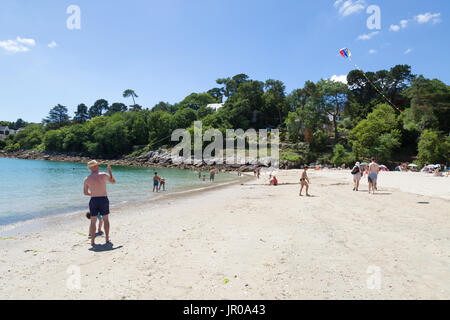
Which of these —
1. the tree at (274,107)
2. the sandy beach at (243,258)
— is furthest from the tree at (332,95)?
the sandy beach at (243,258)

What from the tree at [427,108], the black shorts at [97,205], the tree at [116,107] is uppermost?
the tree at [116,107]

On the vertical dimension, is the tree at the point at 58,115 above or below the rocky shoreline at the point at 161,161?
above

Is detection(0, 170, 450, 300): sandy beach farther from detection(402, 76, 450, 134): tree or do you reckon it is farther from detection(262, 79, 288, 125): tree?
detection(262, 79, 288, 125): tree

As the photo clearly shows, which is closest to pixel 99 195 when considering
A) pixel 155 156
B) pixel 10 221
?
pixel 10 221

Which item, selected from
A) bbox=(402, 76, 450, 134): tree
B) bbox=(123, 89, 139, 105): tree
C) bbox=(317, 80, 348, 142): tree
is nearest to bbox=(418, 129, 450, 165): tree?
bbox=(402, 76, 450, 134): tree

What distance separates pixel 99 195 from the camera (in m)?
A: 6.31

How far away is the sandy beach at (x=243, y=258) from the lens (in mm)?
3930

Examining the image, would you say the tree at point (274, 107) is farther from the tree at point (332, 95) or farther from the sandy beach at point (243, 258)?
the sandy beach at point (243, 258)

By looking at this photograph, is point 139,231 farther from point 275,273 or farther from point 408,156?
point 408,156

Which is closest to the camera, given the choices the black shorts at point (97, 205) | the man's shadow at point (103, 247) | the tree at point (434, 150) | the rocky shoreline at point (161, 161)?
the man's shadow at point (103, 247)

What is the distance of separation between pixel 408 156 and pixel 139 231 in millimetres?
53887

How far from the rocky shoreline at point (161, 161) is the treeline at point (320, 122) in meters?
4.62

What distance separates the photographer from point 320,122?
5616 centimetres

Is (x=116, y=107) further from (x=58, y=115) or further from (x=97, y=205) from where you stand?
(x=97, y=205)
